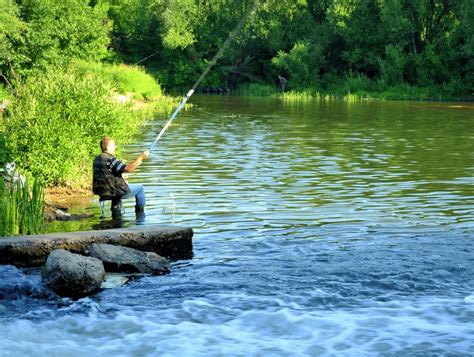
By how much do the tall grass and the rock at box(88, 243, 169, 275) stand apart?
5.16 feet

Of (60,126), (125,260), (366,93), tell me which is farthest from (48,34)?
(125,260)

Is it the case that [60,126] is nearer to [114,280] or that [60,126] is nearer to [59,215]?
[59,215]

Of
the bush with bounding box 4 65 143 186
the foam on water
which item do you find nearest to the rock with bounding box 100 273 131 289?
the foam on water

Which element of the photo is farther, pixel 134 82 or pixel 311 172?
pixel 134 82

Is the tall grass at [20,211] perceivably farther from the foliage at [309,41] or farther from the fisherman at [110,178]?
the foliage at [309,41]

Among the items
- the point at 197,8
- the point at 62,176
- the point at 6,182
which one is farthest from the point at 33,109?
the point at 197,8

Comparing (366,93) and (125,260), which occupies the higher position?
(366,93)

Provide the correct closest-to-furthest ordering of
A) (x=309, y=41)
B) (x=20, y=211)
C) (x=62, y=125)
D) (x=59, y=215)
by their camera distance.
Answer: (x=20, y=211)
(x=59, y=215)
(x=62, y=125)
(x=309, y=41)

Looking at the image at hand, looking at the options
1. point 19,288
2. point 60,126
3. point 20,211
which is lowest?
point 19,288

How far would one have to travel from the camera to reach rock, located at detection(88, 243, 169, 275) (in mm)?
10805

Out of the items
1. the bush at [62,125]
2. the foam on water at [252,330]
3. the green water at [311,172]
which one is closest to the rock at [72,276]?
the foam on water at [252,330]

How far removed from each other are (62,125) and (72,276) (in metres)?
7.51

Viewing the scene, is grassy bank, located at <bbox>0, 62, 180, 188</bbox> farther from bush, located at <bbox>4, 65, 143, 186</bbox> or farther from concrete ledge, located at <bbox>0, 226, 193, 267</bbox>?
concrete ledge, located at <bbox>0, 226, 193, 267</bbox>

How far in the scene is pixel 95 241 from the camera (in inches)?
454
